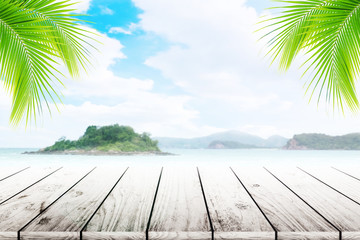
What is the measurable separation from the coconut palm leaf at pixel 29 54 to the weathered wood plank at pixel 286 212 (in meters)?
1.10

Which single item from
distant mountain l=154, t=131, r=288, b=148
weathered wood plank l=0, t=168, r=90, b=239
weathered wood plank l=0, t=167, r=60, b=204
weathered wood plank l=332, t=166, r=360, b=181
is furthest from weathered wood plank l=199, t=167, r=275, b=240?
distant mountain l=154, t=131, r=288, b=148

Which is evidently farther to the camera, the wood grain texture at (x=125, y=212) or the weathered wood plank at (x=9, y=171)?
the weathered wood plank at (x=9, y=171)

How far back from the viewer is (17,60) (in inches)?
66.0

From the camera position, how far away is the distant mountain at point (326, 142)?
73.9ft

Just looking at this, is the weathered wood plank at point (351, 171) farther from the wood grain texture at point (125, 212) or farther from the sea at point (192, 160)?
the wood grain texture at point (125, 212)

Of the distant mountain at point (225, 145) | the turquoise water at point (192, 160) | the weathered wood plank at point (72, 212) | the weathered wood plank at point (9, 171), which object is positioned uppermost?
the distant mountain at point (225, 145)

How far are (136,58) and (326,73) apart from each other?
136ft

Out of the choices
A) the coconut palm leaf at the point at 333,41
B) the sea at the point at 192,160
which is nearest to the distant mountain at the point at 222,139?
the sea at the point at 192,160

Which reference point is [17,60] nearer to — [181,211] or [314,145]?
[181,211]

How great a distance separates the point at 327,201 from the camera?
1.23 m

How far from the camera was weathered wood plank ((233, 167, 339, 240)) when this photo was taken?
2.89 feet

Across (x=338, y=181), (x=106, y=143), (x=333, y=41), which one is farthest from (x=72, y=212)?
(x=106, y=143)

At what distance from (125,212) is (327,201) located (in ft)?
2.59

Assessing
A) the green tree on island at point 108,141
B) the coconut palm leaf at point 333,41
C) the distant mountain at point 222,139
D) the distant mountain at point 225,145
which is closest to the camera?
the coconut palm leaf at point 333,41
